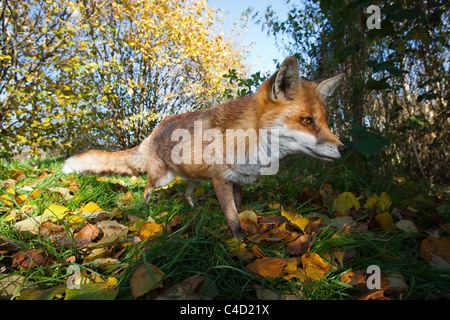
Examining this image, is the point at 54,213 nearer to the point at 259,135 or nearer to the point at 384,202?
the point at 259,135

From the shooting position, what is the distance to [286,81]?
2.04 meters

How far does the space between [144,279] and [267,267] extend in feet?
2.04

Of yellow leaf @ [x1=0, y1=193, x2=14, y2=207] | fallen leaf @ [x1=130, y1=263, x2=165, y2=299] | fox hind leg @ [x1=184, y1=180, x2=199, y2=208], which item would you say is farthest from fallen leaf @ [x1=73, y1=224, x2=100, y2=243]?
fox hind leg @ [x1=184, y1=180, x2=199, y2=208]

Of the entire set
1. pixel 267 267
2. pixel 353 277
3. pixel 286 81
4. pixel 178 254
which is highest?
pixel 286 81

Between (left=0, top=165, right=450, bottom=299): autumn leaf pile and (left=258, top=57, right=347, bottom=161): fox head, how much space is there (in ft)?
1.86

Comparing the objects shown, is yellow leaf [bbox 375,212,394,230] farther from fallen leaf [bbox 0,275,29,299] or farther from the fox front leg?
fallen leaf [bbox 0,275,29,299]

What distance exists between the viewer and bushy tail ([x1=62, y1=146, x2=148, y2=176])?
324cm

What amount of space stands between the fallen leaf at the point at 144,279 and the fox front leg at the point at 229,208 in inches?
26.6

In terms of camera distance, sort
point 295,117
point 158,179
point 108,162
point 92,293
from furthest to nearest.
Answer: point 108,162
point 158,179
point 295,117
point 92,293

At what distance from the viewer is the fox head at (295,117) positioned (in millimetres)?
1975

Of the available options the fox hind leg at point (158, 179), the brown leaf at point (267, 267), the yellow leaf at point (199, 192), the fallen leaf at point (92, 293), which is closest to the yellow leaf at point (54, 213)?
the fox hind leg at point (158, 179)

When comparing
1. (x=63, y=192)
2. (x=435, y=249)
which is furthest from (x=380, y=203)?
(x=63, y=192)

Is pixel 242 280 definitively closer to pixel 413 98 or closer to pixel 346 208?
pixel 346 208
